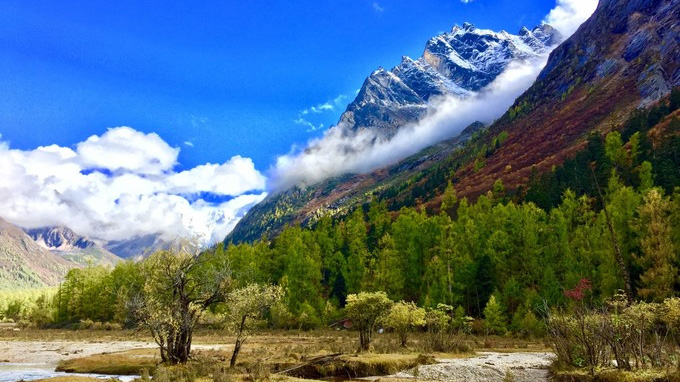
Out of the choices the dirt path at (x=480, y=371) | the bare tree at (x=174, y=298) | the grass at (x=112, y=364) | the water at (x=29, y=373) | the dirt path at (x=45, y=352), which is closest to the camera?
the dirt path at (x=480, y=371)

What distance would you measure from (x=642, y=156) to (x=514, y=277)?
56.7m

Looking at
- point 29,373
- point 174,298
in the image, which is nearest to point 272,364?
point 174,298

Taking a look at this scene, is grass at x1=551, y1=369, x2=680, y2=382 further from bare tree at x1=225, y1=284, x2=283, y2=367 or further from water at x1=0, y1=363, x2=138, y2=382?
water at x1=0, y1=363, x2=138, y2=382

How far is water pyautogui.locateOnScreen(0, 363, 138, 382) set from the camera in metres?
33.5

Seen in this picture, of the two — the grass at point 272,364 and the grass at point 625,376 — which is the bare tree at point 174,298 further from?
the grass at point 625,376

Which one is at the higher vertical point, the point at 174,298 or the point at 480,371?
the point at 174,298

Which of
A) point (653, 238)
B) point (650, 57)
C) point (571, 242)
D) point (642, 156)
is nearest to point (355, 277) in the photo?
point (571, 242)

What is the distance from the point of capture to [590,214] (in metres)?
78.1

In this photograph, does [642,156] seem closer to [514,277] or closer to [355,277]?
[514,277]

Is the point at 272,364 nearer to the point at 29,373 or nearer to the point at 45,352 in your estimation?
the point at 29,373

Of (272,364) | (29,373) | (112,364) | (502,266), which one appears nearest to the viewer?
(272,364)

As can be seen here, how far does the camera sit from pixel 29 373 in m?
36.2

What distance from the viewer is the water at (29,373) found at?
33500mm

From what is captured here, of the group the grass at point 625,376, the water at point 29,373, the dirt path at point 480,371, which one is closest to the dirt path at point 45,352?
the water at point 29,373
